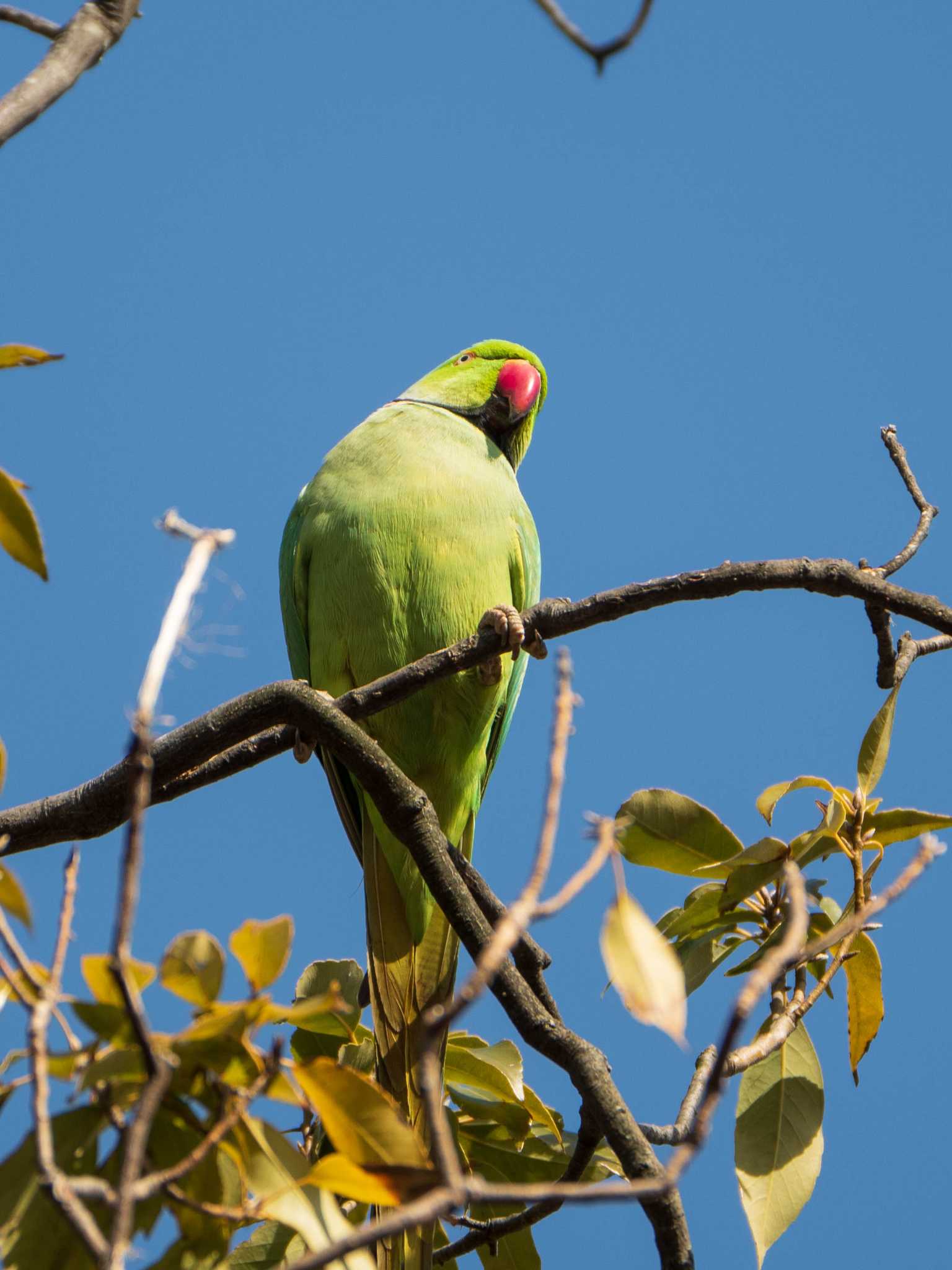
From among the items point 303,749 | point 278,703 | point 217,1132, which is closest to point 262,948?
point 217,1132

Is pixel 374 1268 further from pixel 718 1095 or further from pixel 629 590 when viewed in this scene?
pixel 629 590

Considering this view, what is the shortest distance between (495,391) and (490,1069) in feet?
7.38

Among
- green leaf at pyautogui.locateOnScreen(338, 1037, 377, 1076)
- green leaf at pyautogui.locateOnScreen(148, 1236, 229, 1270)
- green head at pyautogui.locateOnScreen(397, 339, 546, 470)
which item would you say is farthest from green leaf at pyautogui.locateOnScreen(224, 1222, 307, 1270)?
green head at pyautogui.locateOnScreen(397, 339, 546, 470)

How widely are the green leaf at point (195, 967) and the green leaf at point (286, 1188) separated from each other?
0.37ft

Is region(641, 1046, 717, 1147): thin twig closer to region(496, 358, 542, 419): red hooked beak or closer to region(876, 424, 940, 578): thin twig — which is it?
region(876, 424, 940, 578): thin twig

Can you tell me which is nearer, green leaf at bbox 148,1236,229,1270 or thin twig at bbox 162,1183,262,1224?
thin twig at bbox 162,1183,262,1224

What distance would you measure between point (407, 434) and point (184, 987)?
86.9 inches

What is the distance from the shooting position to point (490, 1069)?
1.86m

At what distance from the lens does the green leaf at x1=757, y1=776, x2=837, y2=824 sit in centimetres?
177

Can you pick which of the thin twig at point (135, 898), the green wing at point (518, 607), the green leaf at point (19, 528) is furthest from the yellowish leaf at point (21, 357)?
the green wing at point (518, 607)

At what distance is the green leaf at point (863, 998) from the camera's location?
176 cm

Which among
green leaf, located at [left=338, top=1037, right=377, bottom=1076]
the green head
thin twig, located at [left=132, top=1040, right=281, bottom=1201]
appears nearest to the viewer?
thin twig, located at [left=132, top=1040, right=281, bottom=1201]

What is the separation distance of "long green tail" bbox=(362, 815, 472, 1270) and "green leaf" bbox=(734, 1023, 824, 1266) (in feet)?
1.65

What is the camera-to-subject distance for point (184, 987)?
1.07 metres
